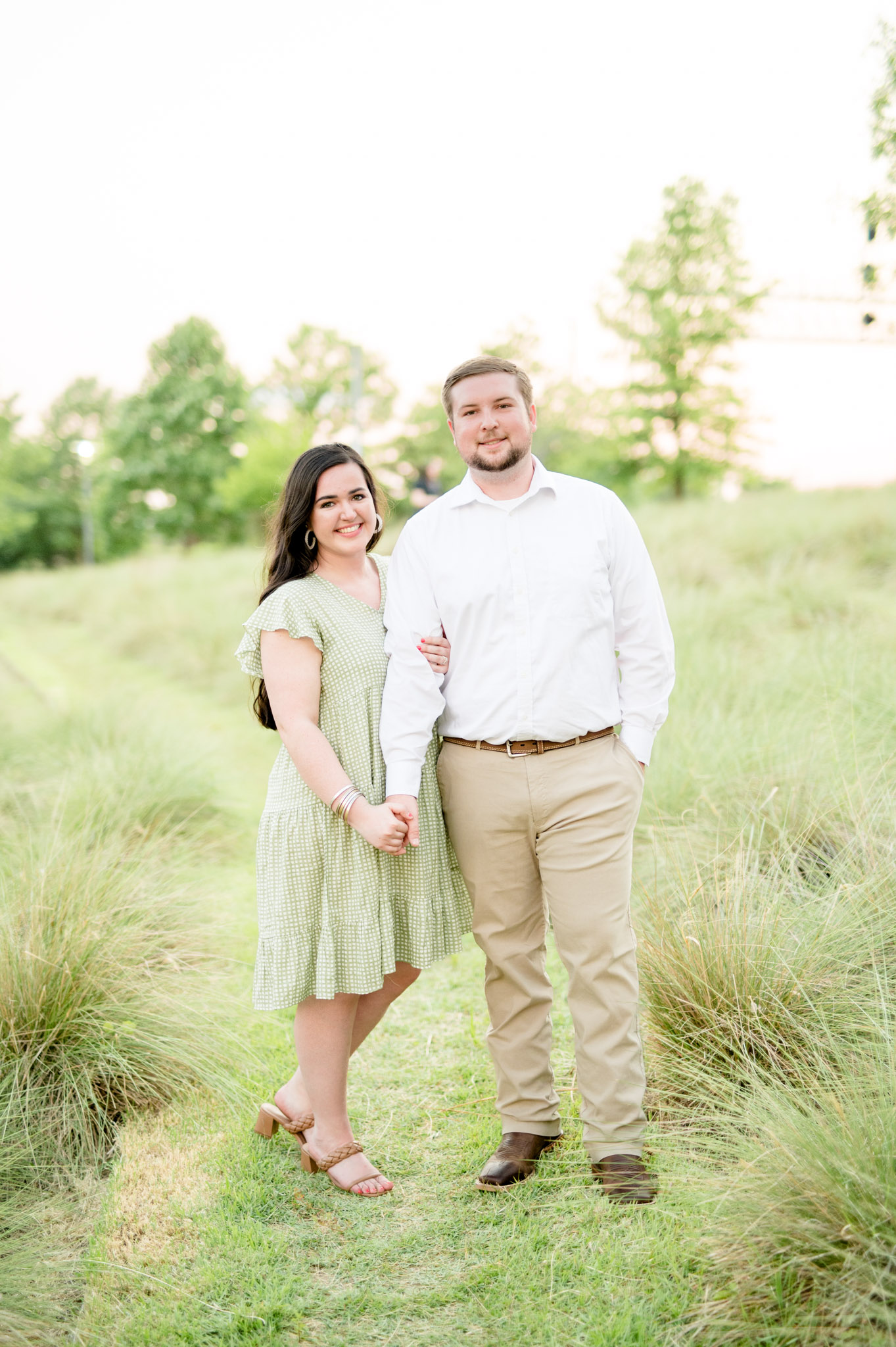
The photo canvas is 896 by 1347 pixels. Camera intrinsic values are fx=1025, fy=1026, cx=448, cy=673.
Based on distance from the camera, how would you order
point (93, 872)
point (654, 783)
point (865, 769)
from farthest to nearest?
point (654, 783)
point (865, 769)
point (93, 872)

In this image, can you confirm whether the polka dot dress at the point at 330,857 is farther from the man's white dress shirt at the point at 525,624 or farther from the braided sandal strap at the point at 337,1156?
the braided sandal strap at the point at 337,1156

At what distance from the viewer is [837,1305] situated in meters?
1.98

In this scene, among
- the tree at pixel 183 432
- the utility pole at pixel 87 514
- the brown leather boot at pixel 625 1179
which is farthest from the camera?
the utility pole at pixel 87 514

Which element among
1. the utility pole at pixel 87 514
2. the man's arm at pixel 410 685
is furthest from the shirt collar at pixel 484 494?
the utility pole at pixel 87 514

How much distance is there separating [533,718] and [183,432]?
4545cm

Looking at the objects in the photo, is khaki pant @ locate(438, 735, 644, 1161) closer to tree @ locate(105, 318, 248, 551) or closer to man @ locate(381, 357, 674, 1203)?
man @ locate(381, 357, 674, 1203)

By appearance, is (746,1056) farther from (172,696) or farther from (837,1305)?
(172,696)

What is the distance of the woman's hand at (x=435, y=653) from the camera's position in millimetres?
3006

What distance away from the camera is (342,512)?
10.0ft

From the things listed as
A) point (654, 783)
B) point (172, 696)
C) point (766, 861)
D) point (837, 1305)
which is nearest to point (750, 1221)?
point (837, 1305)

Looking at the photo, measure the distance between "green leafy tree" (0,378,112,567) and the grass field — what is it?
4602 cm

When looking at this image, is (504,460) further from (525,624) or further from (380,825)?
(380,825)

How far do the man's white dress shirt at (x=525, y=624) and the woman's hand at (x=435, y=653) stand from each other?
0.03 m

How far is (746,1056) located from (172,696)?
32.1ft
